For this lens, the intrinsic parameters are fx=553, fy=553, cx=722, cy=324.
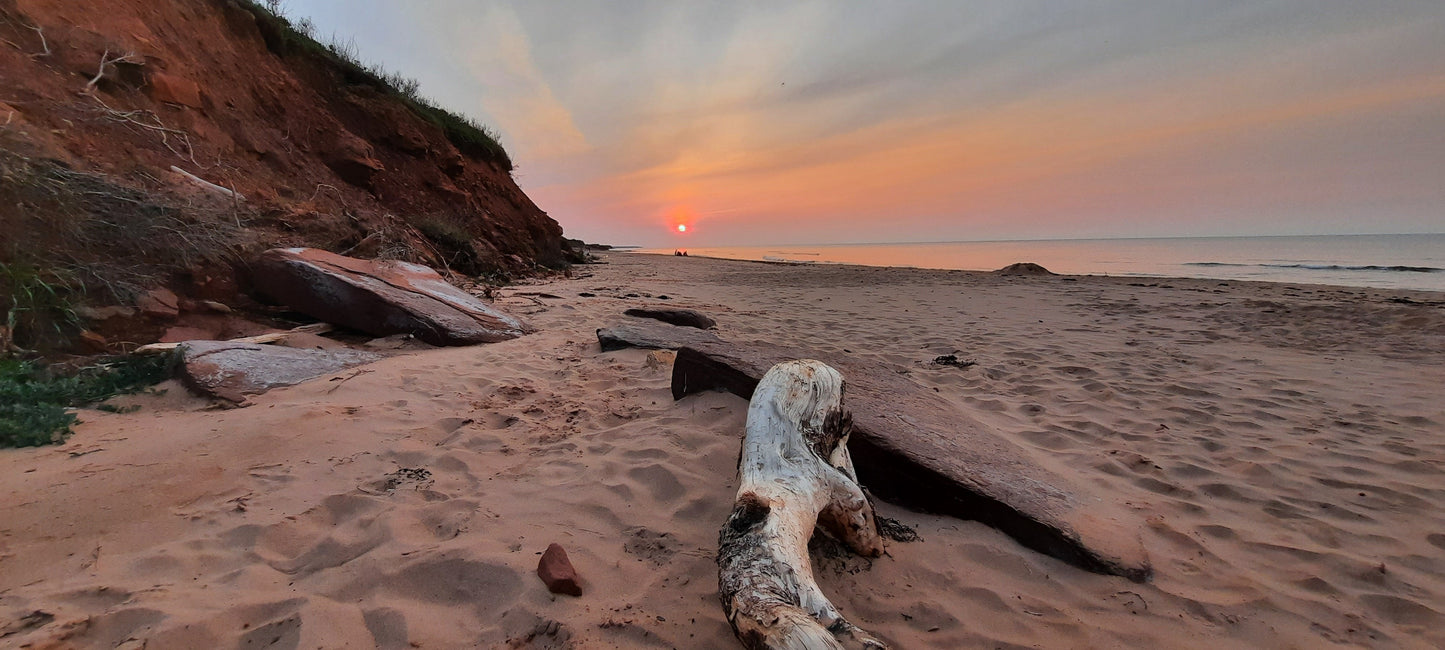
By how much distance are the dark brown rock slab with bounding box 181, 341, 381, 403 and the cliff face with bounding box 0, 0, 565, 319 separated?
1018 millimetres

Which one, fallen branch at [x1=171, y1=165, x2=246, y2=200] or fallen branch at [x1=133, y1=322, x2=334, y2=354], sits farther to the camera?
fallen branch at [x1=171, y1=165, x2=246, y2=200]

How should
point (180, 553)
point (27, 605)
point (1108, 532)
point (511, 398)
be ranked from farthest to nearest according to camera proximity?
1. point (511, 398)
2. point (1108, 532)
3. point (180, 553)
4. point (27, 605)

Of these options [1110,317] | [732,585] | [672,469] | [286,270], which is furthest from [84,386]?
[1110,317]

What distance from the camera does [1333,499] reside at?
260 cm

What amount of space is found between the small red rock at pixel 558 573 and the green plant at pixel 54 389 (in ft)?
8.26

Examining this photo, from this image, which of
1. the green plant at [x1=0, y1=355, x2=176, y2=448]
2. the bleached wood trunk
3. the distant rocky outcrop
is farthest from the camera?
the distant rocky outcrop

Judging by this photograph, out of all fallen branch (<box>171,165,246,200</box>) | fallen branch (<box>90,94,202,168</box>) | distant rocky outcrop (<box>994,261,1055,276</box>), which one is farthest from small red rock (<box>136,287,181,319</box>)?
distant rocky outcrop (<box>994,261,1055,276</box>)

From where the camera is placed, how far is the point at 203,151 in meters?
6.56

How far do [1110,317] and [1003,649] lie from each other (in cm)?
844

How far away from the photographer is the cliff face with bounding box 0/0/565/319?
13.3ft

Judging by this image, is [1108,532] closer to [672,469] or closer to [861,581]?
[861,581]

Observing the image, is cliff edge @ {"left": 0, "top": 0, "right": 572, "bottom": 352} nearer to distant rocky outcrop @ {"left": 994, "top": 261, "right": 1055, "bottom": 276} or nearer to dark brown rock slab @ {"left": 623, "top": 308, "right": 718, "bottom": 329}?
dark brown rock slab @ {"left": 623, "top": 308, "right": 718, "bottom": 329}

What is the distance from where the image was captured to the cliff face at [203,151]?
4043 millimetres

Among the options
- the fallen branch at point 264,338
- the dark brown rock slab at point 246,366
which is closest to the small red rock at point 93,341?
the fallen branch at point 264,338
